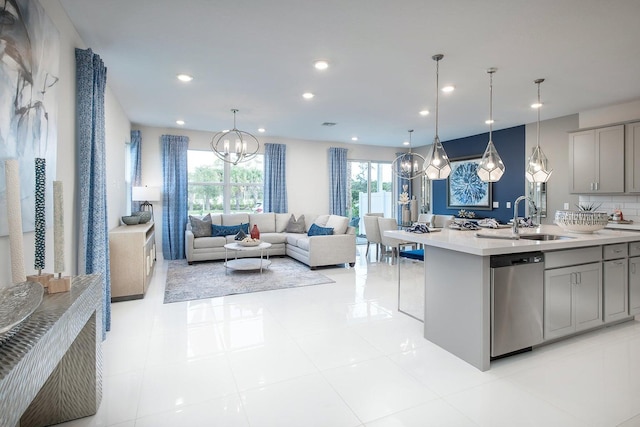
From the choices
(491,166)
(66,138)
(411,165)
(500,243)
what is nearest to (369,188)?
(411,165)

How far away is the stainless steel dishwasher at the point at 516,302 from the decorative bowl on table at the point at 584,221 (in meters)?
1.01

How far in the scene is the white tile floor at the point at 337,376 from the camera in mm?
1909

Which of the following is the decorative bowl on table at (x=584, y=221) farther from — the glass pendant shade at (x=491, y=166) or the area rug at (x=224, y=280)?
the area rug at (x=224, y=280)

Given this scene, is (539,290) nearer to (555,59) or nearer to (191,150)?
(555,59)

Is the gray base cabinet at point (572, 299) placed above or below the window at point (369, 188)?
below

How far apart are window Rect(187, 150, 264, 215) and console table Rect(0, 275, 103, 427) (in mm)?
5613

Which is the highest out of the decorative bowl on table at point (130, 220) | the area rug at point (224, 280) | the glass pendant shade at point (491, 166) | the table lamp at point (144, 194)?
the glass pendant shade at point (491, 166)

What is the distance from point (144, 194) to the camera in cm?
602

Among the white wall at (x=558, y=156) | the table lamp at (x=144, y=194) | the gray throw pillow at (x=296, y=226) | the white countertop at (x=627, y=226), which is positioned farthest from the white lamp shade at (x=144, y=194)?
the white countertop at (x=627, y=226)

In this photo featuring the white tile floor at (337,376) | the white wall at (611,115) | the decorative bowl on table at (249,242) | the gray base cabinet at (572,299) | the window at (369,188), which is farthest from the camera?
the window at (369,188)

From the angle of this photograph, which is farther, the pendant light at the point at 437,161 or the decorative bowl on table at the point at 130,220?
the decorative bowl on table at the point at 130,220

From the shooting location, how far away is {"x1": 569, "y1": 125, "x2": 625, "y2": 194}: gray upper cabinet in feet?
16.1

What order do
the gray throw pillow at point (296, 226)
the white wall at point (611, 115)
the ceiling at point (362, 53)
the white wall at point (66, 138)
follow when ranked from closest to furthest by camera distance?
1. the white wall at point (66, 138)
2. the ceiling at point (362, 53)
3. the white wall at point (611, 115)
4. the gray throw pillow at point (296, 226)

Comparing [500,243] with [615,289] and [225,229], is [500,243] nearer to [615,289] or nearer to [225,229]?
[615,289]
